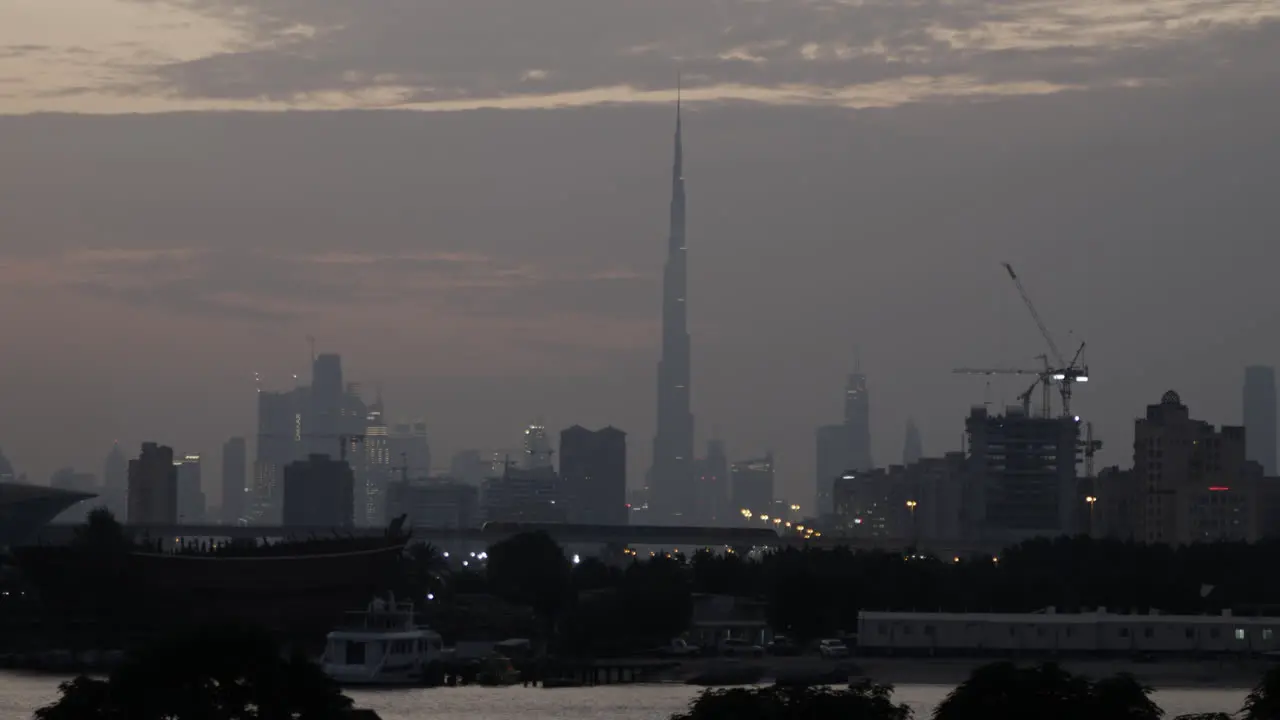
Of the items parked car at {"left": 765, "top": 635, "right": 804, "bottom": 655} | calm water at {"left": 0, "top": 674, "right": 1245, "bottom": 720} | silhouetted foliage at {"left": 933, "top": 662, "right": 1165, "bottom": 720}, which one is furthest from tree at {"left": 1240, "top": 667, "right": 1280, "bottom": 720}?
parked car at {"left": 765, "top": 635, "right": 804, "bottom": 655}

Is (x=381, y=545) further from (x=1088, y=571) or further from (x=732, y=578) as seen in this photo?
(x=1088, y=571)

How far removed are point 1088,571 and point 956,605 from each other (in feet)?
70.1

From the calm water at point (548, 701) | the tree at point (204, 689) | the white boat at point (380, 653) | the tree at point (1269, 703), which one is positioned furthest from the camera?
the white boat at point (380, 653)

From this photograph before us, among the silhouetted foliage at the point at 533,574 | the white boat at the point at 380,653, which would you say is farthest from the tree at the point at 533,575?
the white boat at the point at 380,653

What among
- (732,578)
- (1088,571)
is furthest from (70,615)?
(1088,571)

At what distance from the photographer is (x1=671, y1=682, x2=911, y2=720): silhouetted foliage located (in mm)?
53719

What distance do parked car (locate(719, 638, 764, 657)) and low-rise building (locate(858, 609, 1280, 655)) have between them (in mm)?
5800

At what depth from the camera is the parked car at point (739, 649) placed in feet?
434

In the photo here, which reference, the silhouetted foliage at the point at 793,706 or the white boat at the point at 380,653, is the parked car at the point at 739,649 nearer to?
the white boat at the point at 380,653

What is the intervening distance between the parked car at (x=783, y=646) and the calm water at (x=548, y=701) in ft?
55.8

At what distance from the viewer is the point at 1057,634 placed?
132625 millimetres

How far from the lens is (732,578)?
586 feet

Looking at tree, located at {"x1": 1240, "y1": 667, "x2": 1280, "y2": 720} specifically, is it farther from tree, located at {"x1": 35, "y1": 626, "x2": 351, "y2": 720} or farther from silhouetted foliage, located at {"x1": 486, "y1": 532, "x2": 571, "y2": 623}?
silhouetted foliage, located at {"x1": 486, "y1": 532, "x2": 571, "y2": 623}

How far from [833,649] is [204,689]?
256 ft
